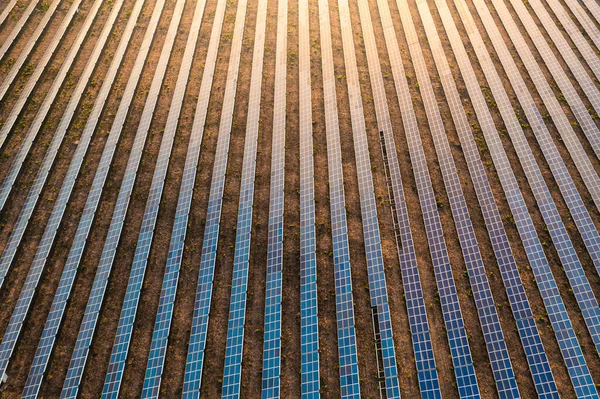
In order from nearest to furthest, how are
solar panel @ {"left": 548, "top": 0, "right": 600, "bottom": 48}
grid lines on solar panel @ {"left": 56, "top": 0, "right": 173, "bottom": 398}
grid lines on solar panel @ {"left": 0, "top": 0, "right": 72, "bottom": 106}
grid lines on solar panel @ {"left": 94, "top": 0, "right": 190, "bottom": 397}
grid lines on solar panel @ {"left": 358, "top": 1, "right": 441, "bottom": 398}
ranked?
1. grid lines on solar panel @ {"left": 358, "top": 1, "right": 441, "bottom": 398}
2. grid lines on solar panel @ {"left": 56, "top": 0, "right": 173, "bottom": 398}
3. grid lines on solar panel @ {"left": 94, "top": 0, "right": 190, "bottom": 397}
4. grid lines on solar panel @ {"left": 0, "top": 0, "right": 72, "bottom": 106}
5. solar panel @ {"left": 548, "top": 0, "right": 600, "bottom": 48}

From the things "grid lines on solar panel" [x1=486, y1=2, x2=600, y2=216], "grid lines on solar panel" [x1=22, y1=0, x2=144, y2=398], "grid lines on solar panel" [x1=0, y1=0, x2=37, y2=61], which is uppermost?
"grid lines on solar panel" [x1=0, y1=0, x2=37, y2=61]

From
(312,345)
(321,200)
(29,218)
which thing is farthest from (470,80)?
(29,218)

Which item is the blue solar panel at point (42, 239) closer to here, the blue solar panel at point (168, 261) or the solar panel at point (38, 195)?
the solar panel at point (38, 195)

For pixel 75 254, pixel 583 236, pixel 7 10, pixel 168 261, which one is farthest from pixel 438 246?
pixel 7 10

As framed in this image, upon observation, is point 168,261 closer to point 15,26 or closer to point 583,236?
point 583,236

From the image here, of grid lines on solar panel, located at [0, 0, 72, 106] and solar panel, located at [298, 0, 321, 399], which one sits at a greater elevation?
grid lines on solar panel, located at [0, 0, 72, 106]

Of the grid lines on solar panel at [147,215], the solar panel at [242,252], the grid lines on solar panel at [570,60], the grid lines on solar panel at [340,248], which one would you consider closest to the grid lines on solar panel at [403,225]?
the grid lines on solar panel at [340,248]

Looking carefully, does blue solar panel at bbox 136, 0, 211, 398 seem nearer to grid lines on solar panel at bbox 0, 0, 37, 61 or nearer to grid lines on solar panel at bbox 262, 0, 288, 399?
grid lines on solar panel at bbox 262, 0, 288, 399

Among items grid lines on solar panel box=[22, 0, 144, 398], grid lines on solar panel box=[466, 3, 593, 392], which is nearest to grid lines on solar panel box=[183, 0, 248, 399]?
grid lines on solar panel box=[22, 0, 144, 398]
